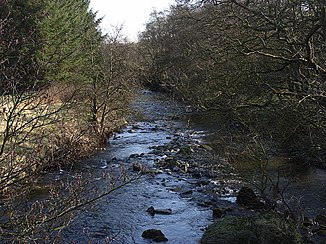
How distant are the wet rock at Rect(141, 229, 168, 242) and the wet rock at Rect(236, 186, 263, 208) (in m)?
3.51

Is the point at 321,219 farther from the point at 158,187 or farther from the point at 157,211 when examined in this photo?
the point at 158,187

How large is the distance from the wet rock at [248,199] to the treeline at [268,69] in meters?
1.83

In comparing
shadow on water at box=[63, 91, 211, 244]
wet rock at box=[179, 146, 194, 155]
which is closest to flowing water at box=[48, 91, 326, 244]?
shadow on water at box=[63, 91, 211, 244]

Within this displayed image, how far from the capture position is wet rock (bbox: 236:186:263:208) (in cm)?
1300

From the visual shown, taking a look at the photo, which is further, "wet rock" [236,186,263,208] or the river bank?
"wet rock" [236,186,263,208]

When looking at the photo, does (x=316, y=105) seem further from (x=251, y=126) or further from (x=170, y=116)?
(x=170, y=116)

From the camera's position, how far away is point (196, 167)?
18.2 metres

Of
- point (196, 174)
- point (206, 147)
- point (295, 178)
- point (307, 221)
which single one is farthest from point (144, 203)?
point (206, 147)

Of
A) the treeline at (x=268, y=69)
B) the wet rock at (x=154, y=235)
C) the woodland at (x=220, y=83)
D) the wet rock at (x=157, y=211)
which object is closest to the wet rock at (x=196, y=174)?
the woodland at (x=220, y=83)

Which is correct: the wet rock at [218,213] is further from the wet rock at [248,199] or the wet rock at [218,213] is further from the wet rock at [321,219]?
the wet rock at [321,219]

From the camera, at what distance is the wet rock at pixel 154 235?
10.4m

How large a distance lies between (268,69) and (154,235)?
6.91 meters

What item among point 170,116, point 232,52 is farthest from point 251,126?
point 170,116

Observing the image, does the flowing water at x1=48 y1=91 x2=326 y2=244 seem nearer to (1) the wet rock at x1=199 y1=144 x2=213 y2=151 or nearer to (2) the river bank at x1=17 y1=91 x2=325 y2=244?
(2) the river bank at x1=17 y1=91 x2=325 y2=244
